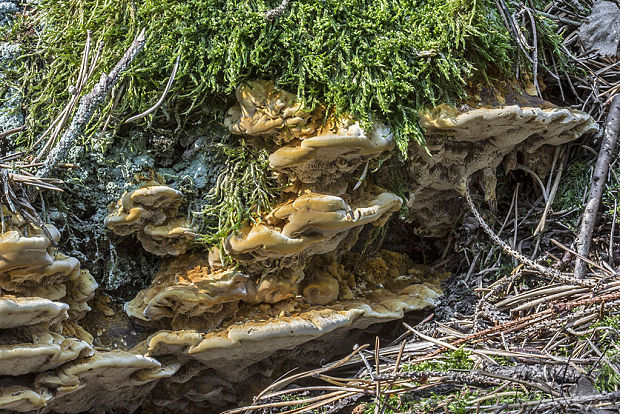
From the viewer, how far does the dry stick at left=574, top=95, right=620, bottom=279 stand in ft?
8.91

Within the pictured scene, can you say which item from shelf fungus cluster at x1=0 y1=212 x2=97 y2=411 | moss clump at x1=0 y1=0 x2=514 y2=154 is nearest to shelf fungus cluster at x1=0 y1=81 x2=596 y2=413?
shelf fungus cluster at x1=0 y1=212 x2=97 y2=411

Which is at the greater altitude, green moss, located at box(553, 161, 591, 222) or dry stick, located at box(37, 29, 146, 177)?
dry stick, located at box(37, 29, 146, 177)

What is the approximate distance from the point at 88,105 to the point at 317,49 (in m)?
0.99

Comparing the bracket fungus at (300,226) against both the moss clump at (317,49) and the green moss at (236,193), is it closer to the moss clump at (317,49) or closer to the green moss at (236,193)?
the green moss at (236,193)

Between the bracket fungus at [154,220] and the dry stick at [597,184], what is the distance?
6.04ft

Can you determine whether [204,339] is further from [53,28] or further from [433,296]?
[53,28]

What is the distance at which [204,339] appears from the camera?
2.35 m

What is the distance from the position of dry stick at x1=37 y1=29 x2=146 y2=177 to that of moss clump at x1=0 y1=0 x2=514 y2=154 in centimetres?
15

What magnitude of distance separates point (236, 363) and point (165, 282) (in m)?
0.49

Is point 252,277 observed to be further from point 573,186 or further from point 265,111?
point 573,186

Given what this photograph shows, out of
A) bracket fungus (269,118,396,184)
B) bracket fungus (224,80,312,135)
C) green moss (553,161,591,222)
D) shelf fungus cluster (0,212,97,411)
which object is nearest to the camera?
shelf fungus cluster (0,212,97,411)

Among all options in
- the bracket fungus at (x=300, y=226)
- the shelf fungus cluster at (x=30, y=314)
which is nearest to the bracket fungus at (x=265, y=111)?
the bracket fungus at (x=300, y=226)

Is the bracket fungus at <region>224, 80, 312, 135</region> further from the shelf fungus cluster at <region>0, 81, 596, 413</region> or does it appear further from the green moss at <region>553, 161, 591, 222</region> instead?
the green moss at <region>553, 161, 591, 222</region>

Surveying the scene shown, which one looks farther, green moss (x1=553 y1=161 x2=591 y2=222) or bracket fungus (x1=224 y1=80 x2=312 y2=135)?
green moss (x1=553 y1=161 x2=591 y2=222)
